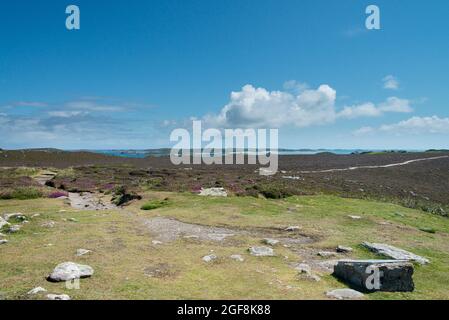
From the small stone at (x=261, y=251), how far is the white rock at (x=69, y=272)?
21.9 feet

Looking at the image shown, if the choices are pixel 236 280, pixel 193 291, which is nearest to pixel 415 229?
pixel 236 280

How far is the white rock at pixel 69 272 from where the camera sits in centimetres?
1060

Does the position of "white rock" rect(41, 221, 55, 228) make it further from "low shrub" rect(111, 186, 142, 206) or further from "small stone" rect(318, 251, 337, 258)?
"small stone" rect(318, 251, 337, 258)

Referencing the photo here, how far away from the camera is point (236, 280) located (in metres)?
11.6

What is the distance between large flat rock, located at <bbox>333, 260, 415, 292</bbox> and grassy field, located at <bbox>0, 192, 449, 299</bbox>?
309mm

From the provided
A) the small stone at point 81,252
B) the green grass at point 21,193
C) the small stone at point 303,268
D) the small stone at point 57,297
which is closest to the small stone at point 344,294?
the small stone at point 303,268

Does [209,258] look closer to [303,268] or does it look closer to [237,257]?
[237,257]

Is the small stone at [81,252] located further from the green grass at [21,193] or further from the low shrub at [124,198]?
the green grass at [21,193]

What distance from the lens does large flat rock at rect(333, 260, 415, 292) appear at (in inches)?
441

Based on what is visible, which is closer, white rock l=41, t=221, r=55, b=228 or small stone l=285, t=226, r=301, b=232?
white rock l=41, t=221, r=55, b=228

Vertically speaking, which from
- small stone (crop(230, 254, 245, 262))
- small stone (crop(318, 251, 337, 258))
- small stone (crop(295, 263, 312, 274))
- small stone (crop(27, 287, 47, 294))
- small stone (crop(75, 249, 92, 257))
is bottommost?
small stone (crop(318, 251, 337, 258))

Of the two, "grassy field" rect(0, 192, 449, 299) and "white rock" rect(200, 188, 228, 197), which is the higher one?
"white rock" rect(200, 188, 228, 197)

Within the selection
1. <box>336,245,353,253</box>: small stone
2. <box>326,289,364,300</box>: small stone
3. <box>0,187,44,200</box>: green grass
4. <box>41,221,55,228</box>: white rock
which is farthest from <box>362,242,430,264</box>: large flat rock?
<box>0,187,44,200</box>: green grass
